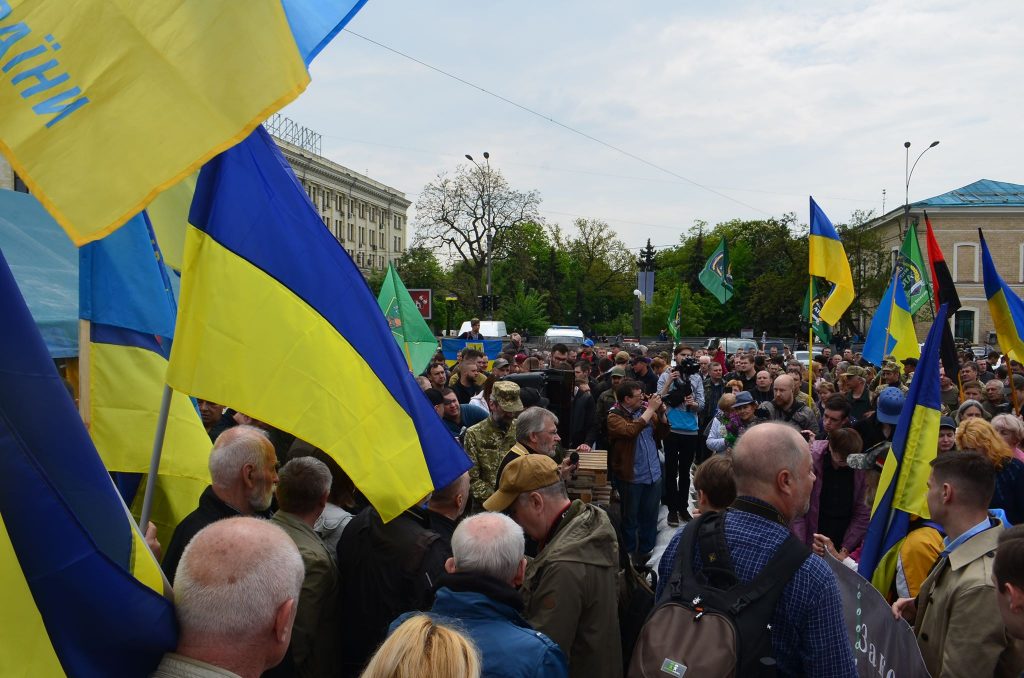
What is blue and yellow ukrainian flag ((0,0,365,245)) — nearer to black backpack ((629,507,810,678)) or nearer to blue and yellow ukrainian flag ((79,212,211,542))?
blue and yellow ukrainian flag ((79,212,211,542))

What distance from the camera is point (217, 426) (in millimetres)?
6516

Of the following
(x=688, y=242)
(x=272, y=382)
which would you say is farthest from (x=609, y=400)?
(x=688, y=242)

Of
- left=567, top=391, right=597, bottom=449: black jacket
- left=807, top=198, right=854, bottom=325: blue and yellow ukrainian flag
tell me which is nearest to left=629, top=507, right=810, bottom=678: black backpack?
left=567, top=391, right=597, bottom=449: black jacket

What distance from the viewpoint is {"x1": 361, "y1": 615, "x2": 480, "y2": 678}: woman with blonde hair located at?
74.6 inches

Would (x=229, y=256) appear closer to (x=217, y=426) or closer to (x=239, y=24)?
(x=239, y=24)

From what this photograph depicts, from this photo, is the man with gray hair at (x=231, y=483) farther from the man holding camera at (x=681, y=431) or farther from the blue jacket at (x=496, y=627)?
the man holding camera at (x=681, y=431)

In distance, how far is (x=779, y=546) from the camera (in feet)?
9.02

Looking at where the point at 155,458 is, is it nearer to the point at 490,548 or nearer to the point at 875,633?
the point at 490,548

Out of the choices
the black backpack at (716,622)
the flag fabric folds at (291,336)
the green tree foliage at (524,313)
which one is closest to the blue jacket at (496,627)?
the black backpack at (716,622)

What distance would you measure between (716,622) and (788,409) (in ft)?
19.6

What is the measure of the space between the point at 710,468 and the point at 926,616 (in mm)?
1079

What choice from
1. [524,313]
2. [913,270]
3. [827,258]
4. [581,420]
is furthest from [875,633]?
[524,313]

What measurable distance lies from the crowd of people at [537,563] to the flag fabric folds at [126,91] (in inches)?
38.5

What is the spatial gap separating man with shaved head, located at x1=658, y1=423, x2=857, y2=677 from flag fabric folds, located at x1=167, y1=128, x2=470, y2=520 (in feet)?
3.69
